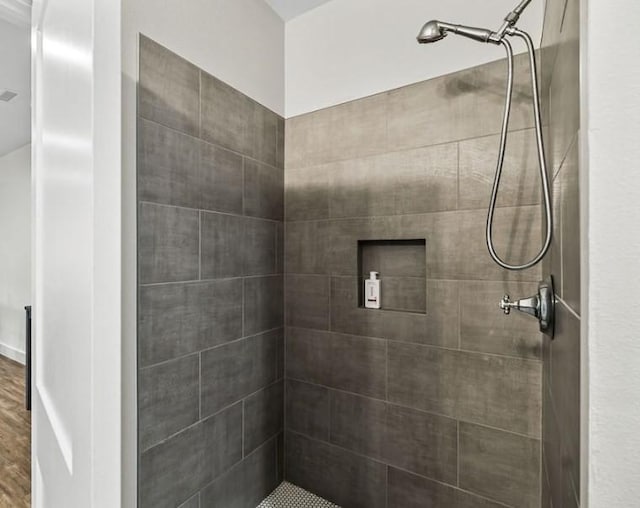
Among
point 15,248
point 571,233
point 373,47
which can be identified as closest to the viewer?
point 571,233

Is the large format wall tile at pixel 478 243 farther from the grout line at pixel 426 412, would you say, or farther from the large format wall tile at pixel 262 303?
the large format wall tile at pixel 262 303

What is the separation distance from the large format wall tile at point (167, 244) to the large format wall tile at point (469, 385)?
882 millimetres

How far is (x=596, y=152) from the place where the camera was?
36 centimetres

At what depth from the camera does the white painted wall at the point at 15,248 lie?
12.6ft

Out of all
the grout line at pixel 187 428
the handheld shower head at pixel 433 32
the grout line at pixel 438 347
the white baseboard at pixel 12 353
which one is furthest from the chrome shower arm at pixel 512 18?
the white baseboard at pixel 12 353

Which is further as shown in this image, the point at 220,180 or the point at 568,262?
the point at 220,180

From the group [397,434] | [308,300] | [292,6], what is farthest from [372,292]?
[292,6]

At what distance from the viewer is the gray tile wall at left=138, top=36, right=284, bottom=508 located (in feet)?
→ 3.63

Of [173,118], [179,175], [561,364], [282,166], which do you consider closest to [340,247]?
[282,166]

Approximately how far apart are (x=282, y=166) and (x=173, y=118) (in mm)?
628

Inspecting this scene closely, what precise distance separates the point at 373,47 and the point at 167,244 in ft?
3.91

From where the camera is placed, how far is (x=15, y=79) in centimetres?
229

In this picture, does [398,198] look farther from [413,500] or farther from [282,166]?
[413,500]

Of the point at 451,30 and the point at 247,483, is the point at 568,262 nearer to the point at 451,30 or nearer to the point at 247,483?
the point at 451,30
